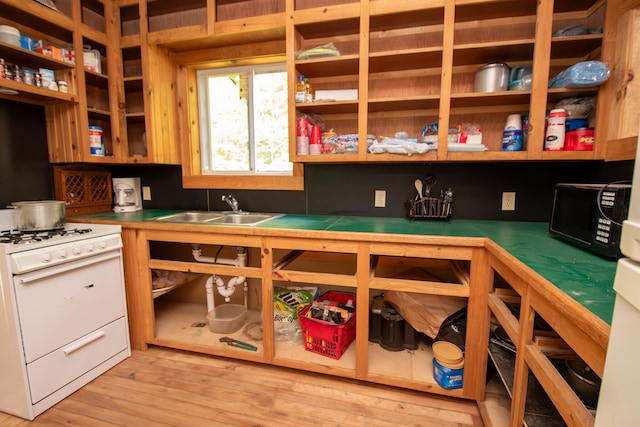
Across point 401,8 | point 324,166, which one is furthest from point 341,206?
point 401,8

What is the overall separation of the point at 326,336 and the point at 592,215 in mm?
1429

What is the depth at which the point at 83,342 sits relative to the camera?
1659mm

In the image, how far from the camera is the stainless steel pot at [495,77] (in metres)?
1.64

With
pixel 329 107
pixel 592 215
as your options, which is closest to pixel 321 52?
pixel 329 107

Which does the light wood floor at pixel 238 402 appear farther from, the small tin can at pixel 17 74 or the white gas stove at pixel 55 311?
the small tin can at pixel 17 74

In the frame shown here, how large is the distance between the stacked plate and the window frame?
946 mm

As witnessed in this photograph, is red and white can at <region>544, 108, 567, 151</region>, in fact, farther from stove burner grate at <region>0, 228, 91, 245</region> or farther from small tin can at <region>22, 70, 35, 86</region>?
small tin can at <region>22, 70, 35, 86</region>

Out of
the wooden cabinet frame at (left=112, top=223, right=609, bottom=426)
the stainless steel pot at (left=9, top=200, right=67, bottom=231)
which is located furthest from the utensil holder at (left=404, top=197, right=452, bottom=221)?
the stainless steel pot at (left=9, top=200, right=67, bottom=231)

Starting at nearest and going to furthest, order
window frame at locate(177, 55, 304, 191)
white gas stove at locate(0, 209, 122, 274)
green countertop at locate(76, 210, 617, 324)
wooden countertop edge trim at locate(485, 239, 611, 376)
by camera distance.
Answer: wooden countertop edge trim at locate(485, 239, 611, 376)
green countertop at locate(76, 210, 617, 324)
white gas stove at locate(0, 209, 122, 274)
window frame at locate(177, 55, 304, 191)

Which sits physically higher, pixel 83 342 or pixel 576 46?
pixel 576 46

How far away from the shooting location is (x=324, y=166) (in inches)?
86.5

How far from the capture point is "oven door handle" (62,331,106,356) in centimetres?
159

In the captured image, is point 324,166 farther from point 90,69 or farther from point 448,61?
point 90,69

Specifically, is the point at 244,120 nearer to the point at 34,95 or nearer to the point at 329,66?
the point at 329,66
